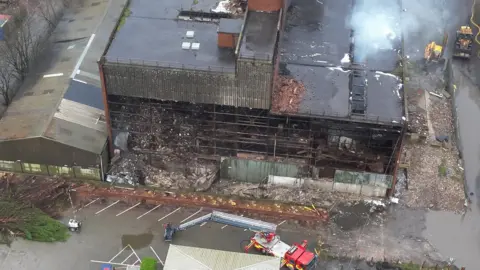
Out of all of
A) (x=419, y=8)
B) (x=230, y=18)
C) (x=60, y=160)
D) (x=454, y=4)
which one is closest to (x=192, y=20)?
(x=230, y=18)

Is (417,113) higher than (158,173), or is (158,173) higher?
(417,113)

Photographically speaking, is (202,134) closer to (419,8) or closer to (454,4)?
(419,8)

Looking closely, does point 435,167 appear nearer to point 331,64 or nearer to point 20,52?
point 331,64

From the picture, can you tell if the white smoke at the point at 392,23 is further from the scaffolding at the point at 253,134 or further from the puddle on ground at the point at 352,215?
the puddle on ground at the point at 352,215

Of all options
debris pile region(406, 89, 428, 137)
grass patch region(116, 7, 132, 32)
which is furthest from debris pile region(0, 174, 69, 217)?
debris pile region(406, 89, 428, 137)

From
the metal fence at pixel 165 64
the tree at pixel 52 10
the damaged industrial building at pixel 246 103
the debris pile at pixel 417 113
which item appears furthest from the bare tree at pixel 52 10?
the debris pile at pixel 417 113

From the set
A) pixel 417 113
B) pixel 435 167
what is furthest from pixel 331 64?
pixel 435 167
